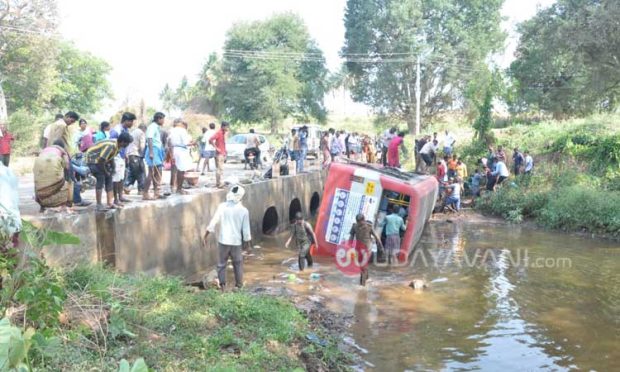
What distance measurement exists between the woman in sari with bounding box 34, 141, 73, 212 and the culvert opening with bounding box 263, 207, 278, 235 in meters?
9.05

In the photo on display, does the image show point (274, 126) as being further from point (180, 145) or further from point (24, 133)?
point (180, 145)

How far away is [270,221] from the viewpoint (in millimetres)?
16938

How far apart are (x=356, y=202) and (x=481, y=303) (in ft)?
11.5

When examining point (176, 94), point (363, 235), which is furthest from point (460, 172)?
point (176, 94)

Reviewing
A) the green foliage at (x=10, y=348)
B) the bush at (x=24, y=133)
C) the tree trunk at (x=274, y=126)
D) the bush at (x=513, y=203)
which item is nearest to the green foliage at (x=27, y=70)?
the bush at (x=24, y=133)

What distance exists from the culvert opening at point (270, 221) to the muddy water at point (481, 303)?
2.29 feet

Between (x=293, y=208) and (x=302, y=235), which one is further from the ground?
(x=302, y=235)

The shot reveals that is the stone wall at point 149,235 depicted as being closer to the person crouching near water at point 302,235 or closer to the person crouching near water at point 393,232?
the person crouching near water at point 302,235

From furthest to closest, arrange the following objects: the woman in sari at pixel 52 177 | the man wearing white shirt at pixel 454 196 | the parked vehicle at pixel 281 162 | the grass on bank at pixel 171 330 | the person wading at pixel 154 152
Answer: the man wearing white shirt at pixel 454 196 < the parked vehicle at pixel 281 162 < the person wading at pixel 154 152 < the woman in sari at pixel 52 177 < the grass on bank at pixel 171 330

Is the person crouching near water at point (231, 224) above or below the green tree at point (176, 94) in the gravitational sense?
below

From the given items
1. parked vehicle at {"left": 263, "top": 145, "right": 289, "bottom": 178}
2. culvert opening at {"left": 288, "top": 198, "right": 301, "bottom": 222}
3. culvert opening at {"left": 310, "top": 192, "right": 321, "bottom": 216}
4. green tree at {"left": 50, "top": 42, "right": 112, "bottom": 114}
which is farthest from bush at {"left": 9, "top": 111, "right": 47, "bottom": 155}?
green tree at {"left": 50, "top": 42, "right": 112, "bottom": 114}

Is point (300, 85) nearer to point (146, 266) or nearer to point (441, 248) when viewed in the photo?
point (441, 248)

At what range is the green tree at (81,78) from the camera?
145 ft

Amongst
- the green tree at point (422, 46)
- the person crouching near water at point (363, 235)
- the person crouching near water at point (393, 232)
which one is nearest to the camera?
the person crouching near water at point (363, 235)
